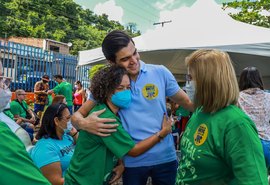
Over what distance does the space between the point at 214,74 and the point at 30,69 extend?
39.4 ft

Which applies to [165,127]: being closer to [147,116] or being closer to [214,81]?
[147,116]

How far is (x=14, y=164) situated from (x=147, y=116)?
1.15m

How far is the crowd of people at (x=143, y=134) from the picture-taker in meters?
1.35

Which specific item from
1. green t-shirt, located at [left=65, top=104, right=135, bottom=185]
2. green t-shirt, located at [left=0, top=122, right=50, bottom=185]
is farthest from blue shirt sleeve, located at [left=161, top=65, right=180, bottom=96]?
green t-shirt, located at [left=0, top=122, right=50, bottom=185]

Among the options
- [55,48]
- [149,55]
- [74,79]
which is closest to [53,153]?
[149,55]

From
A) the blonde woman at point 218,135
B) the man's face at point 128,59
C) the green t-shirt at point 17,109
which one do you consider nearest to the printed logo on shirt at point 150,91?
the man's face at point 128,59

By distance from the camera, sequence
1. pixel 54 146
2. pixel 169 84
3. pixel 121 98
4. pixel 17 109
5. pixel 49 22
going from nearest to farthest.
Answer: pixel 121 98 < pixel 169 84 < pixel 54 146 < pixel 17 109 < pixel 49 22

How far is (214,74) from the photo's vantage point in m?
1.51

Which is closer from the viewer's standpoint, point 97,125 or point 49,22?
point 97,125

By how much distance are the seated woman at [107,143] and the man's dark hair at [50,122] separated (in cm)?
97

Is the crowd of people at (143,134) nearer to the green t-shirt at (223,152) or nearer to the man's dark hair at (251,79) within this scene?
the green t-shirt at (223,152)

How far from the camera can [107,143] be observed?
180 cm

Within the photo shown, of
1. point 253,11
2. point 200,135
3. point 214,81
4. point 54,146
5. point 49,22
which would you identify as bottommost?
point 54,146

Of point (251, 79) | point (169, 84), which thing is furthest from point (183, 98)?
point (251, 79)
